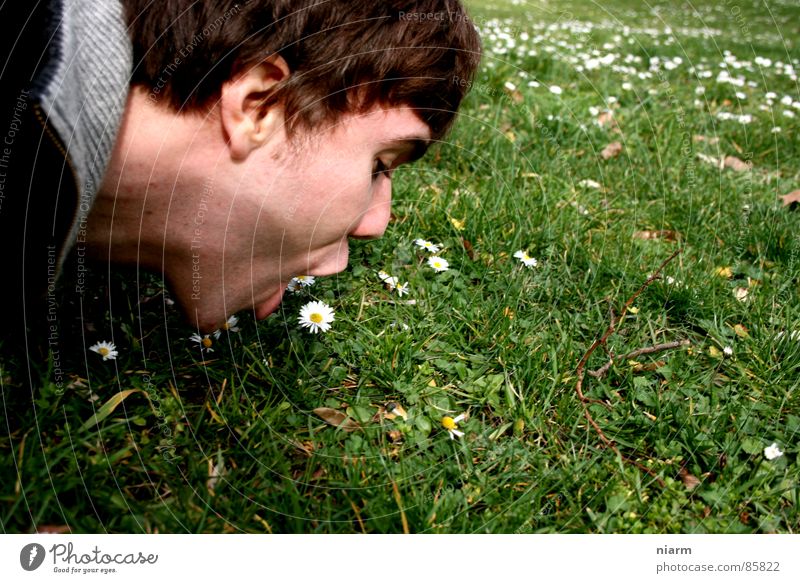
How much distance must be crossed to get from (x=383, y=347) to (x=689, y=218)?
163 centimetres

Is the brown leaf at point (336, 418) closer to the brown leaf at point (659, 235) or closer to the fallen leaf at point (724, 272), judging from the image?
the fallen leaf at point (724, 272)

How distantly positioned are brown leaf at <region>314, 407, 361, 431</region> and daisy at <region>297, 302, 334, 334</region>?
1.11ft

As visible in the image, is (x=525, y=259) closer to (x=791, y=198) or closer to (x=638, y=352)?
(x=638, y=352)

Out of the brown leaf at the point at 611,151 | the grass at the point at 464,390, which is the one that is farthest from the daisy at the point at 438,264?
the brown leaf at the point at 611,151

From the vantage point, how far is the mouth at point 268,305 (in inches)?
81.8

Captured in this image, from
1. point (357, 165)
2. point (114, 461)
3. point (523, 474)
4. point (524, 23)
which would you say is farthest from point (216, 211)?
point (524, 23)

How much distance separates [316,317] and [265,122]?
72 centimetres

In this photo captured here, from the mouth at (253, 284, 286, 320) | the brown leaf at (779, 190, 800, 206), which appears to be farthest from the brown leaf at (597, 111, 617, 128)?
the mouth at (253, 284, 286, 320)

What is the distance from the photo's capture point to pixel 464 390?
79.0 inches

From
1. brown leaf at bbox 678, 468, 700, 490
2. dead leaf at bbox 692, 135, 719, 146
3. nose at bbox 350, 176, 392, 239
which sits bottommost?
brown leaf at bbox 678, 468, 700, 490

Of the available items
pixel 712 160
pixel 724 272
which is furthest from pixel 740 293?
pixel 712 160

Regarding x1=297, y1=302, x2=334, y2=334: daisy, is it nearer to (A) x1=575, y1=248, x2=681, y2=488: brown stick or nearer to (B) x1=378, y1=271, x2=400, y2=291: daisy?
(B) x1=378, y1=271, x2=400, y2=291: daisy

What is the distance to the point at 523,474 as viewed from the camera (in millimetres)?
1729

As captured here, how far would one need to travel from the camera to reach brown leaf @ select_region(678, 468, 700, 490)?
5.74 feet
